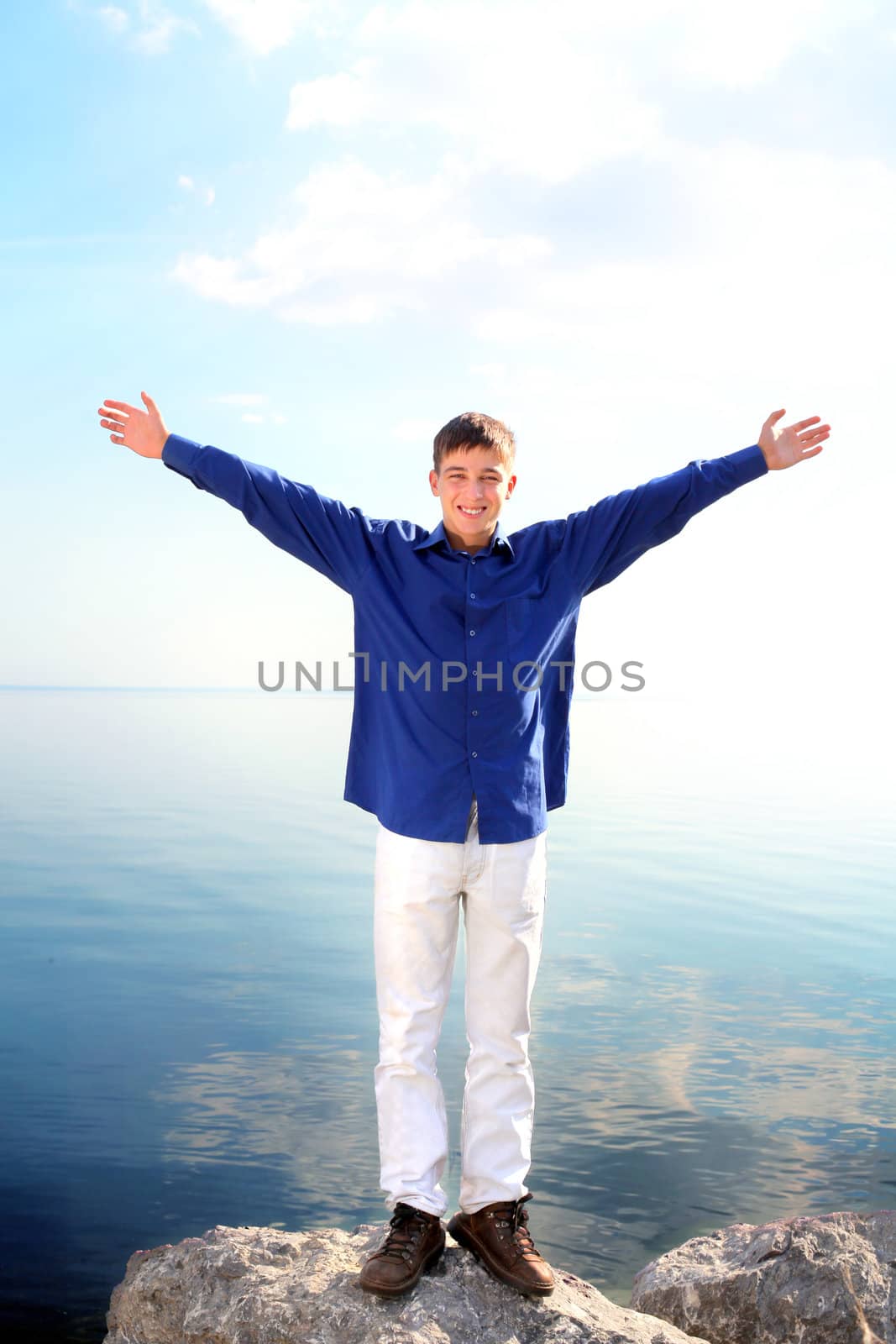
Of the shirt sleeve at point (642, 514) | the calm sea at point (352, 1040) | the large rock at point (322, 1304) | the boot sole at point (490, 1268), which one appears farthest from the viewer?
the calm sea at point (352, 1040)

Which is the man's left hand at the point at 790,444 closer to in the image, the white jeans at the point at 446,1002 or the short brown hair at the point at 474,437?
the short brown hair at the point at 474,437

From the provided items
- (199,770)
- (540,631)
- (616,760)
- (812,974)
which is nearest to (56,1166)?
(540,631)

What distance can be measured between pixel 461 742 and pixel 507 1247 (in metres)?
1.39

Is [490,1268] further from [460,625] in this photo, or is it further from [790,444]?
[790,444]

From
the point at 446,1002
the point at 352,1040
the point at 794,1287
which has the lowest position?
the point at 352,1040

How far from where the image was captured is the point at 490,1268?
117 inches

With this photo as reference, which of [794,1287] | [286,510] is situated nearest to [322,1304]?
[794,1287]

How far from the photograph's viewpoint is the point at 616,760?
26.8 meters

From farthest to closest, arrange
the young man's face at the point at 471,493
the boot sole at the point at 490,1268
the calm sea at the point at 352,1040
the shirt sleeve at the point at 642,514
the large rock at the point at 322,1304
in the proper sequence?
the calm sea at the point at 352,1040 → the shirt sleeve at the point at 642,514 → the young man's face at the point at 471,493 → the boot sole at the point at 490,1268 → the large rock at the point at 322,1304

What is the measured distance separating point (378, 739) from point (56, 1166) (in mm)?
3354

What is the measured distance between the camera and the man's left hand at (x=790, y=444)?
3357 millimetres

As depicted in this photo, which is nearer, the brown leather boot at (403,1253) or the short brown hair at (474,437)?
the brown leather boot at (403,1253)

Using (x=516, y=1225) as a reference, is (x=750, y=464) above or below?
above

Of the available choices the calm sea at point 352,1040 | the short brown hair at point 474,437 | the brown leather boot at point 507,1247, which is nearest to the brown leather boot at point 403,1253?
the brown leather boot at point 507,1247
